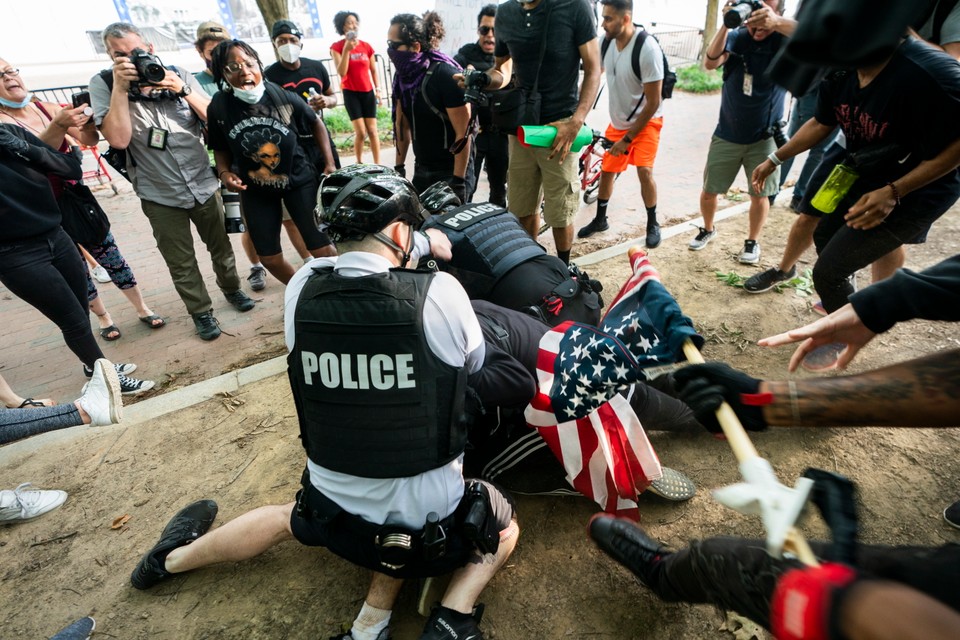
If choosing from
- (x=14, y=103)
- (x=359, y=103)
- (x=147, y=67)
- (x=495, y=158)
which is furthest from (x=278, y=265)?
(x=359, y=103)

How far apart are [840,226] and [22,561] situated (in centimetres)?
484

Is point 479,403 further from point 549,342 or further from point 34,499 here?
point 34,499

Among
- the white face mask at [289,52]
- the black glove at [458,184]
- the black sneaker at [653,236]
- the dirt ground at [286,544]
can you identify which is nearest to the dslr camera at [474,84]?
the black glove at [458,184]

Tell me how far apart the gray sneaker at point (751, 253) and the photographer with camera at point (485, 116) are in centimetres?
237

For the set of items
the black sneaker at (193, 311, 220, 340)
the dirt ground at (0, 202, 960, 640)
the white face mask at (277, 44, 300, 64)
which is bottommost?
the dirt ground at (0, 202, 960, 640)

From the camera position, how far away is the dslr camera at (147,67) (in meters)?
3.08

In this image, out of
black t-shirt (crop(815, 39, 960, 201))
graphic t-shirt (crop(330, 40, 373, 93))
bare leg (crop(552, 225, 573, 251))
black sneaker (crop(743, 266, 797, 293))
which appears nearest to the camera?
black t-shirt (crop(815, 39, 960, 201))

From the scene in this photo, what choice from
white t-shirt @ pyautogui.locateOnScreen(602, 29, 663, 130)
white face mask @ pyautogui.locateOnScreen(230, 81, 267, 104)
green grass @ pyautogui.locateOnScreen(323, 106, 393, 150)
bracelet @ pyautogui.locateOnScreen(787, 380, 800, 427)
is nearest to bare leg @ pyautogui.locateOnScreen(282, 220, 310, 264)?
white face mask @ pyautogui.locateOnScreen(230, 81, 267, 104)

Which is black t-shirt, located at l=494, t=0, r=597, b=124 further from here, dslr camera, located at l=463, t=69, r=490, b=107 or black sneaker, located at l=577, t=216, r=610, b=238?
black sneaker, located at l=577, t=216, r=610, b=238

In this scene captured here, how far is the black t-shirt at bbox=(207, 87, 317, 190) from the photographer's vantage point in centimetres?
337

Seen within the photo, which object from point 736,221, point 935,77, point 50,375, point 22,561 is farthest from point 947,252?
point 50,375

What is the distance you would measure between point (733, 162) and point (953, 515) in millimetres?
3027

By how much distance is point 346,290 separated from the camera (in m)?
1.65

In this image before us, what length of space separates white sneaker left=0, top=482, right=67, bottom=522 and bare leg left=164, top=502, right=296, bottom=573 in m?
1.01
